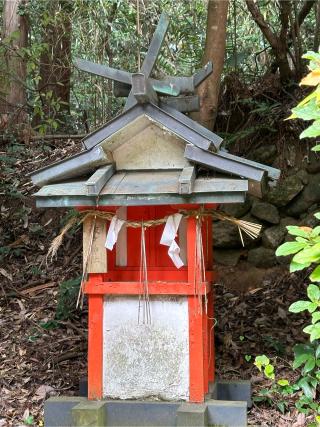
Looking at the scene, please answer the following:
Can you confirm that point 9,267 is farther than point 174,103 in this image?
Yes

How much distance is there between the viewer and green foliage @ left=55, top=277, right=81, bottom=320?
5.56m

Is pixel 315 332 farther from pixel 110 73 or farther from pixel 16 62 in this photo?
pixel 16 62

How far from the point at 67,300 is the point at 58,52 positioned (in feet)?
13.4

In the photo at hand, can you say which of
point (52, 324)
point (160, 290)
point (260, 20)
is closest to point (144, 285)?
point (160, 290)

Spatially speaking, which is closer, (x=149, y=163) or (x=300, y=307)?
(x=300, y=307)

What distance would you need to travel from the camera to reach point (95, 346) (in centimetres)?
374

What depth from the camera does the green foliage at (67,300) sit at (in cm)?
556

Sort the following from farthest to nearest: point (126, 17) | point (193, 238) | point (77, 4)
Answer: point (126, 17), point (77, 4), point (193, 238)

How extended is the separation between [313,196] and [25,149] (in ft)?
15.5

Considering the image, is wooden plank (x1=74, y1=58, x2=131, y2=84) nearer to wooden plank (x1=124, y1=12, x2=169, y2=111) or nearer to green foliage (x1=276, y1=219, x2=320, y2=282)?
wooden plank (x1=124, y1=12, x2=169, y2=111)

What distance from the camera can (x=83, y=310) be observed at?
18.8ft

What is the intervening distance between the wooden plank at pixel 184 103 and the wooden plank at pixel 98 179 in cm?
76

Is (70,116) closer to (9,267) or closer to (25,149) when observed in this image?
(25,149)

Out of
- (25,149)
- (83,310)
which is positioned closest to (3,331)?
(83,310)
